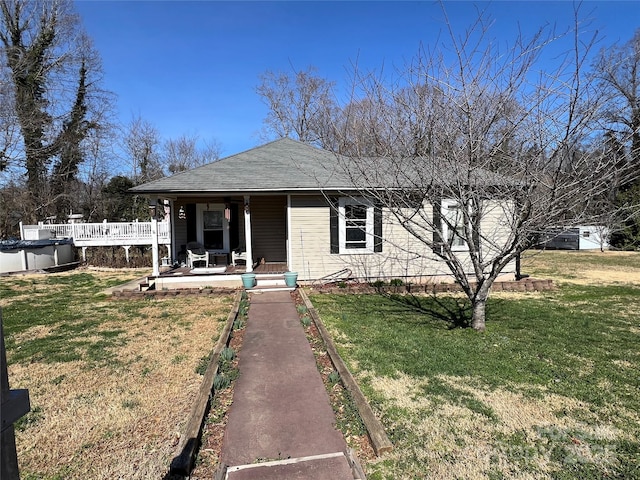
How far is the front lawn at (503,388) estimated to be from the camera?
294 cm

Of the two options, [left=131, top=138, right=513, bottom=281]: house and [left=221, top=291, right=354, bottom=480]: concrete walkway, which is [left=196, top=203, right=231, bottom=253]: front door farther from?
[left=221, top=291, right=354, bottom=480]: concrete walkway

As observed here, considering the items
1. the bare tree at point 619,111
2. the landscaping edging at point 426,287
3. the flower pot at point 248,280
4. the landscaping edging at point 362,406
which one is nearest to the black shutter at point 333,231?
the landscaping edging at point 426,287

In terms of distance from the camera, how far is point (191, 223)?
12414mm

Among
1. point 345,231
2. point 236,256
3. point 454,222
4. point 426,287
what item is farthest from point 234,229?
point 454,222

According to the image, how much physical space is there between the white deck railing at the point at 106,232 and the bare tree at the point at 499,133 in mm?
13611

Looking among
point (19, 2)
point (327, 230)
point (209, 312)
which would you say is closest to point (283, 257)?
point (327, 230)

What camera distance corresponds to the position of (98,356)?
534 centimetres

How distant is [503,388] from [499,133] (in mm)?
3632

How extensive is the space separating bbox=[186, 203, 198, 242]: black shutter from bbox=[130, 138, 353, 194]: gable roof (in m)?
1.40

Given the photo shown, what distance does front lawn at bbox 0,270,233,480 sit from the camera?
121 inches

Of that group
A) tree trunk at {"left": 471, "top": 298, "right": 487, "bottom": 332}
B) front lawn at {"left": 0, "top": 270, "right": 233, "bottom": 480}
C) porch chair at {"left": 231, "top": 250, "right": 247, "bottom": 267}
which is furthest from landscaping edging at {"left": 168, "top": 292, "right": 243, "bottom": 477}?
porch chair at {"left": 231, "top": 250, "right": 247, "bottom": 267}

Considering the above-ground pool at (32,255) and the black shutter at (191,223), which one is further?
the above-ground pool at (32,255)

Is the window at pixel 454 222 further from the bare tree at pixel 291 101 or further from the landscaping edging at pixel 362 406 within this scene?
the bare tree at pixel 291 101

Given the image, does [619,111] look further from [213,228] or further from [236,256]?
[213,228]
